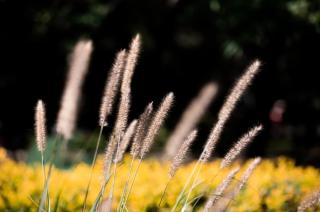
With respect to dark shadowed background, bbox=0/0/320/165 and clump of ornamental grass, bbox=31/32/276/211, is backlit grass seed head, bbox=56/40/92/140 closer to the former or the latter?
clump of ornamental grass, bbox=31/32/276/211

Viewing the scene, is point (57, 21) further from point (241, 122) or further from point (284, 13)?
point (241, 122)

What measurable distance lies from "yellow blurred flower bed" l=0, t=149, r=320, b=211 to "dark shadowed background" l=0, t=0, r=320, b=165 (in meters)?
3.98

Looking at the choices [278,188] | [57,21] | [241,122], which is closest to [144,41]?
[57,21]

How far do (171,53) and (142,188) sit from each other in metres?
10.3

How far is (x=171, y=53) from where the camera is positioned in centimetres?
1434

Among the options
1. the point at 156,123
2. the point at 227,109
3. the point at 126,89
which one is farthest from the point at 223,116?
the point at 126,89

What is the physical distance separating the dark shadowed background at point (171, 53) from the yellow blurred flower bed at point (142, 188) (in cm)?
398

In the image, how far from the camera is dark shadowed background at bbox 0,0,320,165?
30.6 ft

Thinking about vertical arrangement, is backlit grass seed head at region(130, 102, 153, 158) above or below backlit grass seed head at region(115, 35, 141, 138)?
below

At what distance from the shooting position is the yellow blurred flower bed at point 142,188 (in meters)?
3.88

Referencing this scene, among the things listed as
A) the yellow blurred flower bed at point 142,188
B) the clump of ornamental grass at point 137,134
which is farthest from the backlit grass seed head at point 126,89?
the yellow blurred flower bed at point 142,188

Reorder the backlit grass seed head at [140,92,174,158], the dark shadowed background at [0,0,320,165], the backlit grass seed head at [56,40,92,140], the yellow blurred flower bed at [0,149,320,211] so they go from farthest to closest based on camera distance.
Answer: the dark shadowed background at [0,0,320,165] → the yellow blurred flower bed at [0,149,320,211] → the backlit grass seed head at [56,40,92,140] → the backlit grass seed head at [140,92,174,158]

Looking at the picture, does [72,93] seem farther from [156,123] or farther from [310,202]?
[310,202]

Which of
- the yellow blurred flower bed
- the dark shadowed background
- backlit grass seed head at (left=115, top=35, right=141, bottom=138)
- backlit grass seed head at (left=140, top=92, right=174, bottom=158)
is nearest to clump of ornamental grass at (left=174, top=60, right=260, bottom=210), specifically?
backlit grass seed head at (left=140, top=92, right=174, bottom=158)
